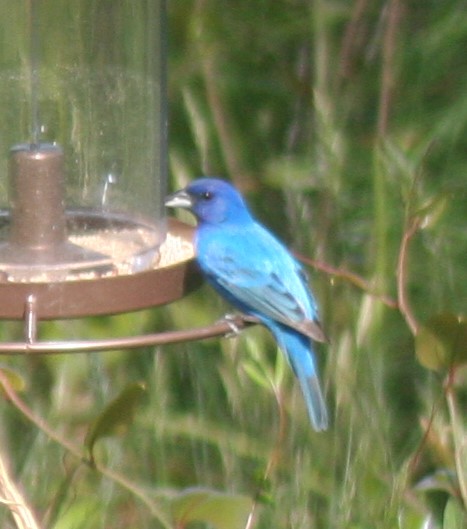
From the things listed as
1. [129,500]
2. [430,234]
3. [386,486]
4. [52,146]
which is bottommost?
[129,500]

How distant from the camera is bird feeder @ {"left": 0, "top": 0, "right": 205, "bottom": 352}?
2.38m

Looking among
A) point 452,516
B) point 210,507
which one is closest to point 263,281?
point 452,516

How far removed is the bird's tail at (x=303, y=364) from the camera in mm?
2689

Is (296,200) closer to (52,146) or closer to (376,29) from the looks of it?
(52,146)

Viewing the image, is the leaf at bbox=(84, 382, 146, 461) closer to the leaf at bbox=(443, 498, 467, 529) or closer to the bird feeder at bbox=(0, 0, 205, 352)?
the bird feeder at bbox=(0, 0, 205, 352)

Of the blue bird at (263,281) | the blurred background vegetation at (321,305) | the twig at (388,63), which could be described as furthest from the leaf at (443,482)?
the twig at (388,63)

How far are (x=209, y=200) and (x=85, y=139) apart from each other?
432 millimetres

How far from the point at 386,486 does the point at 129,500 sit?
2.71 ft

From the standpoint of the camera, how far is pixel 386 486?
2518mm

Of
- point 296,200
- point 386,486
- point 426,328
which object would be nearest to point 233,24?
point 296,200

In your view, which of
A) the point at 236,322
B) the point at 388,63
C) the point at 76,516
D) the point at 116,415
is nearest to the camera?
the point at 116,415

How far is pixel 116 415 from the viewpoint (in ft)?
6.39

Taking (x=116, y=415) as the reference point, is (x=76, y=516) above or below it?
below

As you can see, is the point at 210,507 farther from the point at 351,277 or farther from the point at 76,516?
the point at 351,277
